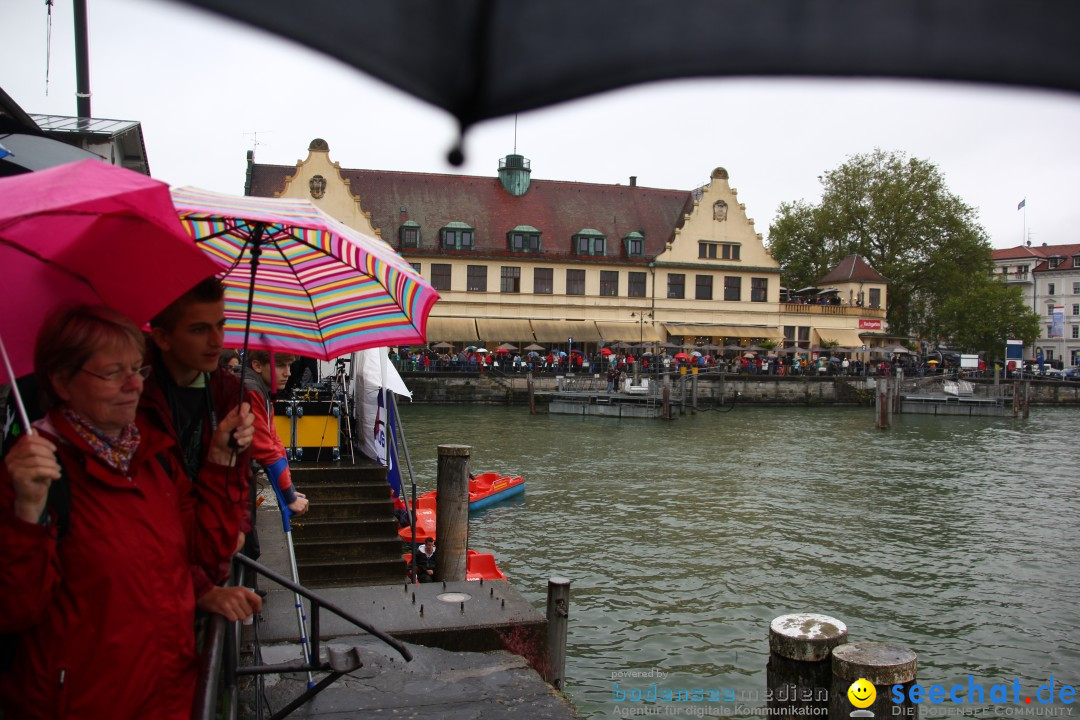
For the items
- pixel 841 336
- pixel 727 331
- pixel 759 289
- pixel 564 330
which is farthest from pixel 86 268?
pixel 841 336

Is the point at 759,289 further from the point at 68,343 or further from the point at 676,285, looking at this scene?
the point at 68,343

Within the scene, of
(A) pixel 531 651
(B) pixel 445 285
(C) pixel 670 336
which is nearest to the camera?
(A) pixel 531 651

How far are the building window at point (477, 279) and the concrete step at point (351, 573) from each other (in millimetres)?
41021

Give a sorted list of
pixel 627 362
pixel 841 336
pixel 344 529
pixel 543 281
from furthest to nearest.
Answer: pixel 841 336 → pixel 543 281 → pixel 627 362 → pixel 344 529

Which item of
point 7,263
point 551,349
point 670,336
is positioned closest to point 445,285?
point 551,349

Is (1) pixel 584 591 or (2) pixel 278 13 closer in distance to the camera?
(2) pixel 278 13

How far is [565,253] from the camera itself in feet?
168

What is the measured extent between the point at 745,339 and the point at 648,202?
1058 cm

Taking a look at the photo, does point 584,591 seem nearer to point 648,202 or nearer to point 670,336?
point 670,336

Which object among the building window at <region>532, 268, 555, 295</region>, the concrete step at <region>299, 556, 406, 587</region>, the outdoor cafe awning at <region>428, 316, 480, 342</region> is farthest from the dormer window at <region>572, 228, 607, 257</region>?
the concrete step at <region>299, 556, 406, 587</region>

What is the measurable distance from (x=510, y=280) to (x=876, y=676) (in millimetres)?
46200

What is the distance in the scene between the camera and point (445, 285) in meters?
49.1

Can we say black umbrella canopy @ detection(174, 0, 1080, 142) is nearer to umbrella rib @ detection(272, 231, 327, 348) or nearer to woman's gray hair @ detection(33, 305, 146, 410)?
woman's gray hair @ detection(33, 305, 146, 410)

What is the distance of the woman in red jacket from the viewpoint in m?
2.15
